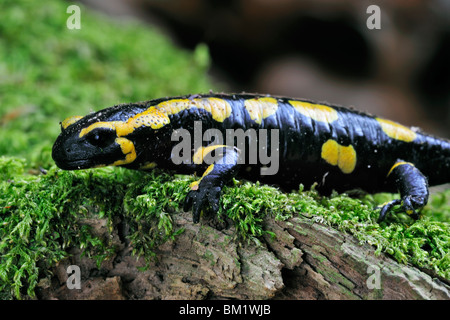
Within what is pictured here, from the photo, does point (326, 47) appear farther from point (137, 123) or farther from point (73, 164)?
point (73, 164)

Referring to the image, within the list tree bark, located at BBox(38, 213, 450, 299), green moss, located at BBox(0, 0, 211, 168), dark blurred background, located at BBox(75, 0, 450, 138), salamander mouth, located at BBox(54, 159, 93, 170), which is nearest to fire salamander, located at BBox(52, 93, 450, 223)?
salamander mouth, located at BBox(54, 159, 93, 170)

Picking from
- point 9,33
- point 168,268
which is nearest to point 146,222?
point 168,268

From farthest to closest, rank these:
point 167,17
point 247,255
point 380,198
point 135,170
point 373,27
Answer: point 167,17
point 373,27
point 380,198
point 135,170
point 247,255

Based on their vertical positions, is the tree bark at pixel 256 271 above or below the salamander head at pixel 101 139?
below

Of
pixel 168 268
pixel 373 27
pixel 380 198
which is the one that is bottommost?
pixel 168 268

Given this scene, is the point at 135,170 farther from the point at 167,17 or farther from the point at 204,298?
the point at 167,17

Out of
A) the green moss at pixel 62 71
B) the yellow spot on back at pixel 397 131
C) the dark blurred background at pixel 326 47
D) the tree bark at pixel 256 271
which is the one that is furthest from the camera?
the dark blurred background at pixel 326 47

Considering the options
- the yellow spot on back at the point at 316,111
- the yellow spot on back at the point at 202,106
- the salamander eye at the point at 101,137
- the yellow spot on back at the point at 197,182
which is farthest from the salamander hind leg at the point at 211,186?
the yellow spot on back at the point at 316,111

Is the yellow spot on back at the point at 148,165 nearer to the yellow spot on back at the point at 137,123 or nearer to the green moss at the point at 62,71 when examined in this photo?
the yellow spot on back at the point at 137,123
